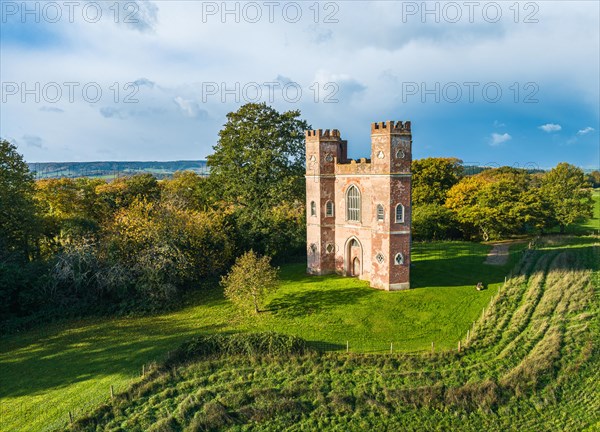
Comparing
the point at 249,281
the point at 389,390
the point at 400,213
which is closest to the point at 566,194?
the point at 400,213

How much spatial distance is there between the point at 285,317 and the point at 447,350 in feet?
33.6

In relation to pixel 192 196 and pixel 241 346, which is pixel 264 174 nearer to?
pixel 192 196

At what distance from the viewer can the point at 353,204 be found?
35.5 metres

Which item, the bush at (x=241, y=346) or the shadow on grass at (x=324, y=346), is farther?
the shadow on grass at (x=324, y=346)

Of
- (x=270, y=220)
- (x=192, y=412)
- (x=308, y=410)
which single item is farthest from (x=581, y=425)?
(x=270, y=220)

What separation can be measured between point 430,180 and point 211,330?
147 feet

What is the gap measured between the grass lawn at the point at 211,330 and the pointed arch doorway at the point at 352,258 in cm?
142

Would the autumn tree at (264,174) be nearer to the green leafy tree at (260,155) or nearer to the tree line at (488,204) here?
the green leafy tree at (260,155)

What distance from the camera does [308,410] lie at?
18.8 meters

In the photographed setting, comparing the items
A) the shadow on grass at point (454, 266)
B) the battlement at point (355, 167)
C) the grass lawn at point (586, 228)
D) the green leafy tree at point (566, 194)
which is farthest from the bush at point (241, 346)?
the grass lawn at point (586, 228)

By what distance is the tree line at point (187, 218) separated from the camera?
100 ft

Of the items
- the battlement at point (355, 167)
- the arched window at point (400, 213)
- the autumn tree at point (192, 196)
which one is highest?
the battlement at point (355, 167)

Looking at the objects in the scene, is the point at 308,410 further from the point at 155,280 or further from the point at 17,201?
the point at 17,201

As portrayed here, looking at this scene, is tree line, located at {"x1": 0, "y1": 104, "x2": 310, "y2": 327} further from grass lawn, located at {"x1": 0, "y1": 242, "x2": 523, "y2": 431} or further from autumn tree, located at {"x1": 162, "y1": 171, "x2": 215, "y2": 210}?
grass lawn, located at {"x1": 0, "y1": 242, "x2": 523, "y2": 431}
